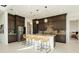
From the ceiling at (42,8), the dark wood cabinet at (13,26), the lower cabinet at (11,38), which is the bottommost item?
the lower cabinet at (11,38)

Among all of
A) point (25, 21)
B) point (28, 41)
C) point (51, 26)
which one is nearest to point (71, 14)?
point (51, 26)

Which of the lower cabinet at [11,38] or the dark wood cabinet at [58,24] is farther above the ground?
the dark wood cabinet at [58,24]

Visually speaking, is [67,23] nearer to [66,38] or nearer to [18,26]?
[66,38]

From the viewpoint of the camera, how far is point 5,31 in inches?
323

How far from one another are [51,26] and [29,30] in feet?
11.2

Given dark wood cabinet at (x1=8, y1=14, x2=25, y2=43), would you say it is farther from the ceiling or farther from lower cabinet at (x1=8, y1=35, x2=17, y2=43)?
the ceiling

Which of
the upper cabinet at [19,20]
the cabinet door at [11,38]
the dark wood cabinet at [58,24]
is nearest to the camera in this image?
the cabinet door at [11,38]

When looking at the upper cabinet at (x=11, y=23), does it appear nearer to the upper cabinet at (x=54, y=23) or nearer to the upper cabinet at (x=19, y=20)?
the upper cabinet at (x=19, y=20)

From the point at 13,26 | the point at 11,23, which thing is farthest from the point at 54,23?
the point at 11,23

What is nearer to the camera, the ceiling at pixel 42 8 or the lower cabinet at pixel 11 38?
the ceiling at pixel 42 8

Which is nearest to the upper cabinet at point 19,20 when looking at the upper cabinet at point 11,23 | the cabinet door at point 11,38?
the upper cabinet at point 11,23

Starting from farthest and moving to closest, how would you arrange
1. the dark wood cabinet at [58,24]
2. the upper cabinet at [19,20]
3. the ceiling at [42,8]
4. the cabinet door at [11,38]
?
the upper cabinet at [19,20] → the dark wood cabinet at [58,24] → the cabinet door at [11,38] → the ceiling at [42,8]

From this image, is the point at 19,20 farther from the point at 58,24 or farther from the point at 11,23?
the point at 58,24

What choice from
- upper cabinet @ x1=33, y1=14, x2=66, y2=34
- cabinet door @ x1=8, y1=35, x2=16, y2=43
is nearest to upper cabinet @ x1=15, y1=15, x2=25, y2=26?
cabinet door @ x1=8, y1=35, x2=16, y2=43
